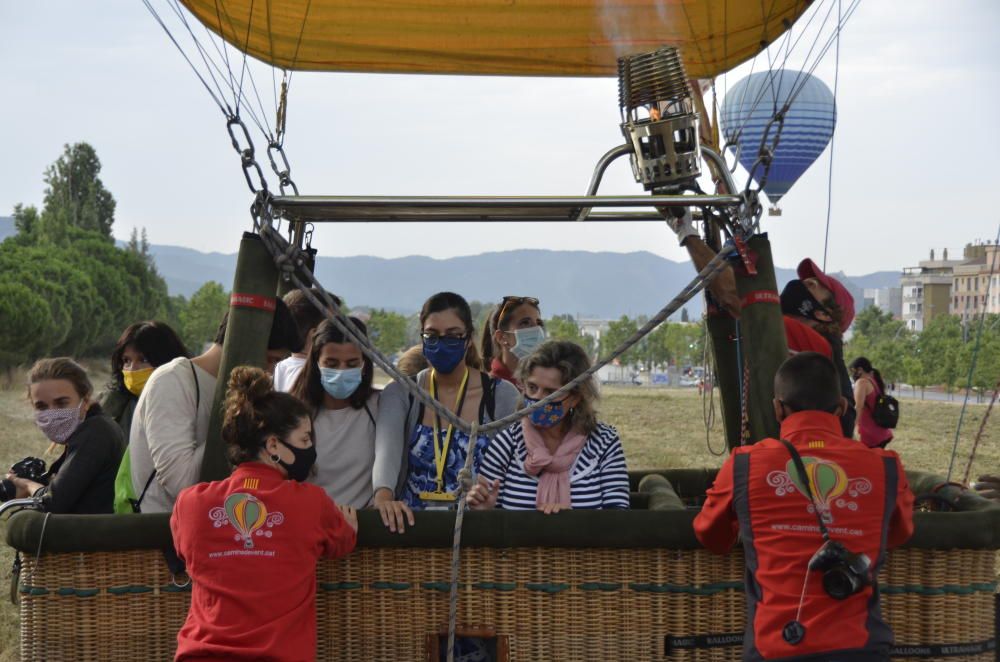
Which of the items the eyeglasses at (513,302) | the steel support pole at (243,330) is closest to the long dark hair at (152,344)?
the steel support pole at (243,330)

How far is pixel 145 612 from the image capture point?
9.82 ft

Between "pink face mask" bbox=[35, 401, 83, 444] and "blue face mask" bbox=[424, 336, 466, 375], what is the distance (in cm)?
125

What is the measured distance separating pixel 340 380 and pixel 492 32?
86.7 inches

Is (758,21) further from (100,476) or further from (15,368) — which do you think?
(15,368)

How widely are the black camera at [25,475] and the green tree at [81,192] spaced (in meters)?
55.2

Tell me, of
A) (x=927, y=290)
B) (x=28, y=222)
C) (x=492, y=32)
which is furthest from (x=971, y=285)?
(x=492, y=32)

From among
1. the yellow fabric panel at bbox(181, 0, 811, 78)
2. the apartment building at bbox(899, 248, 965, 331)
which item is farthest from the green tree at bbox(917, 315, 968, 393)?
the apartment building at bbox(899, 248, 965, 331)

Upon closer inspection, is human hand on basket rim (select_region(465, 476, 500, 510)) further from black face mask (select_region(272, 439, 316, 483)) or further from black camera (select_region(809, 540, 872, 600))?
black camera (select_region(809, 540, 872, 600))

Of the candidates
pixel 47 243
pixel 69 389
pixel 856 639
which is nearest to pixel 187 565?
pixel 69 389

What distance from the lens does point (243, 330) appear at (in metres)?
3.14

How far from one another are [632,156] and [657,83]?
0.25m

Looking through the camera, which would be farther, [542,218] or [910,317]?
[910,317]

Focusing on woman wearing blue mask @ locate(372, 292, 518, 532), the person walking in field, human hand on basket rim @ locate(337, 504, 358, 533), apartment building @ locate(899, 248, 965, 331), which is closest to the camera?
human hand on basket rim @ locate(337, 504, 358, 533)

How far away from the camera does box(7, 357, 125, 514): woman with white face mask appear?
3.54 m
